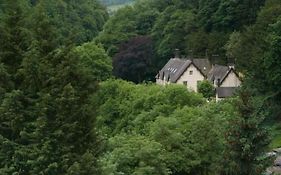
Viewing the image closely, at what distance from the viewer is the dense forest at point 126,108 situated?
22547 mm

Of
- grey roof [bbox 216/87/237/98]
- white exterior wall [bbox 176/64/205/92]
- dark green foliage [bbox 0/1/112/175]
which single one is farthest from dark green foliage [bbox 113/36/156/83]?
dark green foliage [bbox 0/1/112/175]

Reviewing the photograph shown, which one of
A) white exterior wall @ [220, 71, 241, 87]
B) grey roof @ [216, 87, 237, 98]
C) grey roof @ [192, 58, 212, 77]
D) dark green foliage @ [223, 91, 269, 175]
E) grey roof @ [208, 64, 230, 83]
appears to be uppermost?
grey roof @ [192, 58, 212, 77]

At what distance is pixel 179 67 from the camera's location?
247ft

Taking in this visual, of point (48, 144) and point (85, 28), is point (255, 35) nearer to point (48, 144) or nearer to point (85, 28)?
point (48, 144)

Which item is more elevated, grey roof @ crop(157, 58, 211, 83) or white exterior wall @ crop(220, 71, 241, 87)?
grey roof @ crop(157, 58, 211, 83)

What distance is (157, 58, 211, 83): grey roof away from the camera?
73500 millimetres

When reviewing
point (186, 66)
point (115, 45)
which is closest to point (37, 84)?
point (186, 66)

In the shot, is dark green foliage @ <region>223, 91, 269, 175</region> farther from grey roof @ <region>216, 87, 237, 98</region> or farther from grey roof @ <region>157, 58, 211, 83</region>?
grey roof @ <region>157, 58, 211, 83</region>

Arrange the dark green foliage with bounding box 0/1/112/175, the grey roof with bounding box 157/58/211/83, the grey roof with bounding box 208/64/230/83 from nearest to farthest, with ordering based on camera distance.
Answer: the dark green foliage with bounding box 0/1/112/175, the grey roof with bounding box 208/64/230/83, the grey roof with bounding box 157/58/211/83

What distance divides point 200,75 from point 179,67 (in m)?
3.32

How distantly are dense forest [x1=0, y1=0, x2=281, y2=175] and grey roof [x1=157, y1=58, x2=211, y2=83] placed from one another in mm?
2230

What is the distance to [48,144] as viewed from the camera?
22266 millimetres

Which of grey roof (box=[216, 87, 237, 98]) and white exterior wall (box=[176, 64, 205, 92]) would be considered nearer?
grey roof (box=[216, 87, 237, 98])

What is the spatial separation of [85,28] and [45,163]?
289 feet
